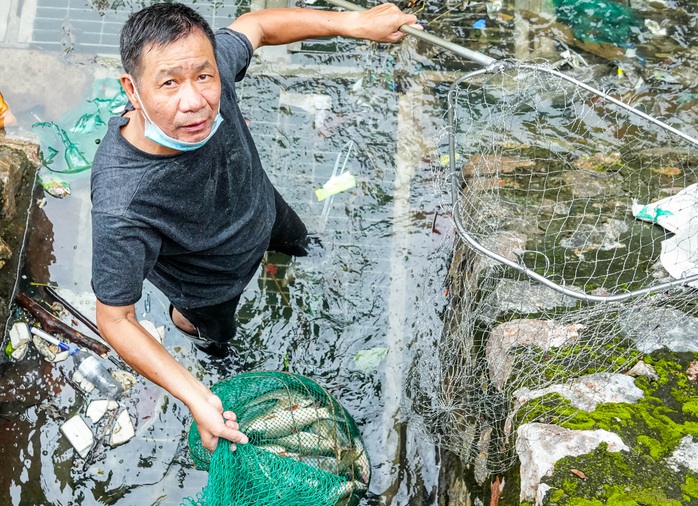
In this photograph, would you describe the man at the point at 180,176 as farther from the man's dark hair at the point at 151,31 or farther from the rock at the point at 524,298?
the rock at the point at 524,298

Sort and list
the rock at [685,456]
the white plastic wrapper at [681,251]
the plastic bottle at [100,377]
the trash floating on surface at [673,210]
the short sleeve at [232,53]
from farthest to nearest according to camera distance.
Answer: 1. the plastic bottle at [100,377]
2. the trash floating on surface at [673,210]
3. the white plastic wrapper at [681,251]
4. the short sleeve at [232,53]
5. the rock at [685,456]

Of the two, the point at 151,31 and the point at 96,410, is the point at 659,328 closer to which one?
the point at 151,31

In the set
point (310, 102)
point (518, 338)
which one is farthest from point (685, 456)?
point (310, 102)

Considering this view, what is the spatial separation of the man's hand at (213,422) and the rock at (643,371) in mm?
1760

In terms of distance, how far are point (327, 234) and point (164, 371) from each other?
7.15ft

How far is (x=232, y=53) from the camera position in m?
3.04

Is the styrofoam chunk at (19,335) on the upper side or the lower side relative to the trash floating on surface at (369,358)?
upper

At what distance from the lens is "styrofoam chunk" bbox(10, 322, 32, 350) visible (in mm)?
4305

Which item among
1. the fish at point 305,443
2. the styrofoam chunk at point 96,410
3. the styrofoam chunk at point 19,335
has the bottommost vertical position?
the styrofoam chunk at point 96,410

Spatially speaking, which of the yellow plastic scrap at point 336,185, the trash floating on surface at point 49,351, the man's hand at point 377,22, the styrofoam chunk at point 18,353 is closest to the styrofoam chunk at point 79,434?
the trash floating on surface at point 49,351

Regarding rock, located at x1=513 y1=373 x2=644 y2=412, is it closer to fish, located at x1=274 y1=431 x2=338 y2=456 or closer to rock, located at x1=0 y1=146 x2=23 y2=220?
fish, located at x1=274 y1=431 x2=338 y2=456

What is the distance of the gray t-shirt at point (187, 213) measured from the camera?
255 centimetres

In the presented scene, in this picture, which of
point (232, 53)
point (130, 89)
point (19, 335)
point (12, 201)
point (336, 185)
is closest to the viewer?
point (130, 89)

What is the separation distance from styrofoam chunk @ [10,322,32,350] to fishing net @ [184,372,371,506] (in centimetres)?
142
